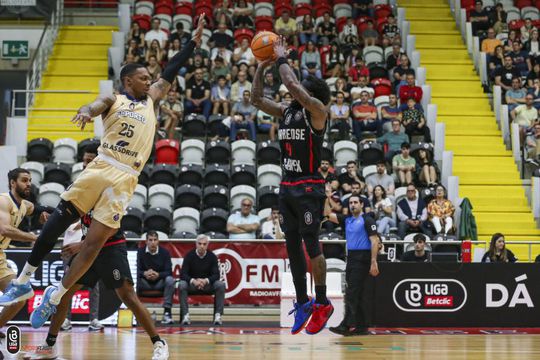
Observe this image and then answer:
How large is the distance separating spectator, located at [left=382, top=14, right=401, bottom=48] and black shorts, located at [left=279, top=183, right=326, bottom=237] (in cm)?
1575

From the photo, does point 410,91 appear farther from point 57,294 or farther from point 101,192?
point 57,294

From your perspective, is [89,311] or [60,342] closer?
[60,342]

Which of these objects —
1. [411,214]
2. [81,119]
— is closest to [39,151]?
[411,214]

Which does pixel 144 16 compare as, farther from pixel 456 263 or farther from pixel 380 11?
pixel 456 263

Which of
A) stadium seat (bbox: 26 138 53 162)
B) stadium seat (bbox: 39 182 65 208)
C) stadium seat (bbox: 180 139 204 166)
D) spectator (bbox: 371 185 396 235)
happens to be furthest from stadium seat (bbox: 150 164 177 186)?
spectator (bbox: 371 185 396 235)

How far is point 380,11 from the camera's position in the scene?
25672 millimetres

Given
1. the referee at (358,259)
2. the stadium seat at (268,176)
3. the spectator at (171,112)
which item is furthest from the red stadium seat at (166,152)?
the referee at (358,259)

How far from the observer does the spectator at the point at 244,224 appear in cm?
1762

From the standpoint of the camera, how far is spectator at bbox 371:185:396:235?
17.9 m

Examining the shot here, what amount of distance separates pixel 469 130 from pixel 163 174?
7.84 meters

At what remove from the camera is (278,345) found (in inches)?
471

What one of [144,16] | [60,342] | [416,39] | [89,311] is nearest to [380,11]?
[416,39]

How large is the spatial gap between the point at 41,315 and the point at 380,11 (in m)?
18.7

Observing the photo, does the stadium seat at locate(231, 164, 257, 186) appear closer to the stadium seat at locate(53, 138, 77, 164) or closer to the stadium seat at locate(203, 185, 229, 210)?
the stadium seat at locate(203, 185, 229, 210)
